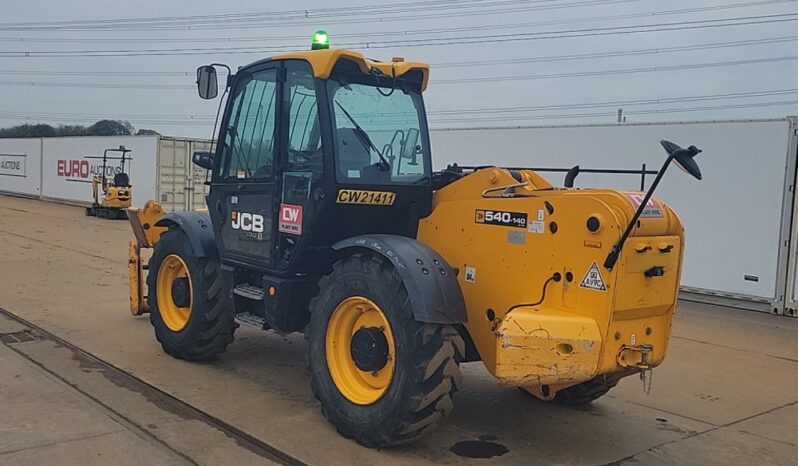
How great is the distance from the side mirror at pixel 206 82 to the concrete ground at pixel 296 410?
2.36m

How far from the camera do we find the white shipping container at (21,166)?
107 ft

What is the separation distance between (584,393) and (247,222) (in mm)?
2972

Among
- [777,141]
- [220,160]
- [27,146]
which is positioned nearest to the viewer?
[220,160]

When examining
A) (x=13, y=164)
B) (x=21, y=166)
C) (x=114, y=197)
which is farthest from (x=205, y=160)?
(x=13, y=164)

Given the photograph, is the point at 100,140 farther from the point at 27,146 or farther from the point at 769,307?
the point at 769,307

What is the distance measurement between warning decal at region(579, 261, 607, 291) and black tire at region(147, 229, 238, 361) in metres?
3.29

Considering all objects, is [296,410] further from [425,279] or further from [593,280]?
[593,280]

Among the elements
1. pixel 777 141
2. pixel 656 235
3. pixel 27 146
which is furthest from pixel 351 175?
pixel 27 146

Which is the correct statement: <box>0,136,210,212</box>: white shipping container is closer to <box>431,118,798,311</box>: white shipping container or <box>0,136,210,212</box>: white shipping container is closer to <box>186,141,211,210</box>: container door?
<box>186,141,211,210</box>: container door

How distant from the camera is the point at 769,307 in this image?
1113 centimetres

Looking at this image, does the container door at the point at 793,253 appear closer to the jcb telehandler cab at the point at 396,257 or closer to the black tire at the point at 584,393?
the black tire at the point at 584,393

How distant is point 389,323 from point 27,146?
33560 mm

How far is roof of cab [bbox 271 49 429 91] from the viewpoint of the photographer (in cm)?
522

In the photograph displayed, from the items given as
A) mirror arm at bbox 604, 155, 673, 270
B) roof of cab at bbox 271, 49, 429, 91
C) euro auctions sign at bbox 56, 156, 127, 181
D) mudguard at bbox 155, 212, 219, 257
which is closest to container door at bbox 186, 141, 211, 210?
euro auctions sign at bbox 56, 156, 127, 181
